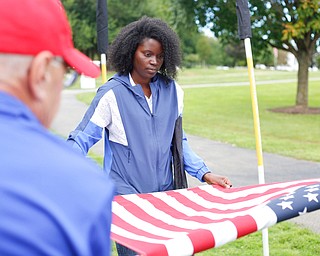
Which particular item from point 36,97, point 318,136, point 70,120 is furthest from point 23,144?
point 70,120

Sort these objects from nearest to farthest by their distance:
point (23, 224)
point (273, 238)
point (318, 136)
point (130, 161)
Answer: point (23, 224) → point (130, 161) → point (273, 238) → point (318, 136)

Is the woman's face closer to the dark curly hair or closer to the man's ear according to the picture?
the dark curly hair

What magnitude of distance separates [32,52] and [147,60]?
2.43 m

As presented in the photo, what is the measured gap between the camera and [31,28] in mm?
1167

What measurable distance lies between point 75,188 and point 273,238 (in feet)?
16.0

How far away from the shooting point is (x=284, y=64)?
3241 inches

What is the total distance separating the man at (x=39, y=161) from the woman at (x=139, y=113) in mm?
2227

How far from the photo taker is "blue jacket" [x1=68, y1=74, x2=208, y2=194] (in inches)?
138

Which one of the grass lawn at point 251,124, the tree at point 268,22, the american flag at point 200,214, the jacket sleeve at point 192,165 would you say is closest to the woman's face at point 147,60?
the jacket sleeve at point 192,165

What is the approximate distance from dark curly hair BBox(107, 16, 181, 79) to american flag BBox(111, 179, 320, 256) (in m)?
0.74

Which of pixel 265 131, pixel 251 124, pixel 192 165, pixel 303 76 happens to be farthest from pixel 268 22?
pixel 192 165

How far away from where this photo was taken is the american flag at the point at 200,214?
2605 mm

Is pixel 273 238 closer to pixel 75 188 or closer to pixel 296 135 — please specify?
pixel 75 188

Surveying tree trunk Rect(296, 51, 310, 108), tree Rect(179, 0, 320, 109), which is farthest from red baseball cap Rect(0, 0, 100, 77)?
tree trunk Rect(296, 51, 310, 108)
